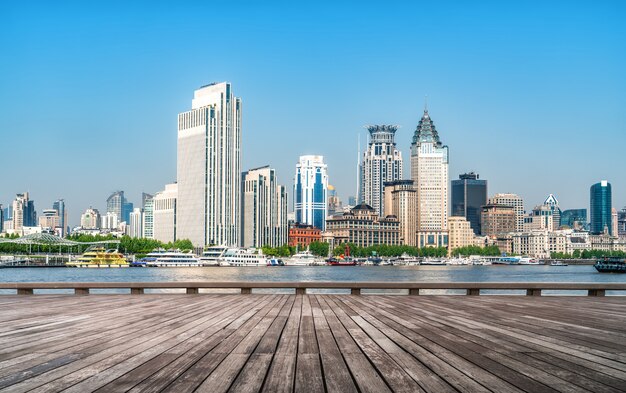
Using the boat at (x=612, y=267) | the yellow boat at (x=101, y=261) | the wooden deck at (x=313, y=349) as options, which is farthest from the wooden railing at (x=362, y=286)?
the yellow boat at (x=101, y=261)

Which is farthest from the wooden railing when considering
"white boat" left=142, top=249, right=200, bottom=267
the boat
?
"white boat" left=142, top=249, right=200, bottom=267

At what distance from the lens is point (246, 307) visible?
18.8 meters

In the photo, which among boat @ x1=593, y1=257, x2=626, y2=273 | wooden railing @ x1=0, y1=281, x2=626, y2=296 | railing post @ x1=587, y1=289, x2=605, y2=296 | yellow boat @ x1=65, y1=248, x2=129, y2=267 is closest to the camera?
wooden railing @ x1=0, y1=281, x2=626, y2=296

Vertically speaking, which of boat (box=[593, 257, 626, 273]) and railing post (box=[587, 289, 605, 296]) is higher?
railing post (box=[587, 289, 605, 296])

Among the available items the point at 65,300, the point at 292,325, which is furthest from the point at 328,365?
the point at 65,300

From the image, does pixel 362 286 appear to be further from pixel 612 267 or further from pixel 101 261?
pixel 101 261

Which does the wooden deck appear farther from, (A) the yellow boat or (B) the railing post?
(A) the yellow boat

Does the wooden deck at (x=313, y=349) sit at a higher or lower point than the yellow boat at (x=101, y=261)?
higher

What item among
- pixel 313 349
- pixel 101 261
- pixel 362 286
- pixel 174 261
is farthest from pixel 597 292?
pixel 101 261

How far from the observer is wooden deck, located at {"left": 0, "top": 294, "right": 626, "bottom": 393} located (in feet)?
25.0

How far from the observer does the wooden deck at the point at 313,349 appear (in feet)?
25.0

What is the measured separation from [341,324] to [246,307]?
5397 millimetres

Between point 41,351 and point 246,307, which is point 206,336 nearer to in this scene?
point 41,351

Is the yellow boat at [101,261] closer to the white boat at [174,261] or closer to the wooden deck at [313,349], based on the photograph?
the white boat at [174,261]
